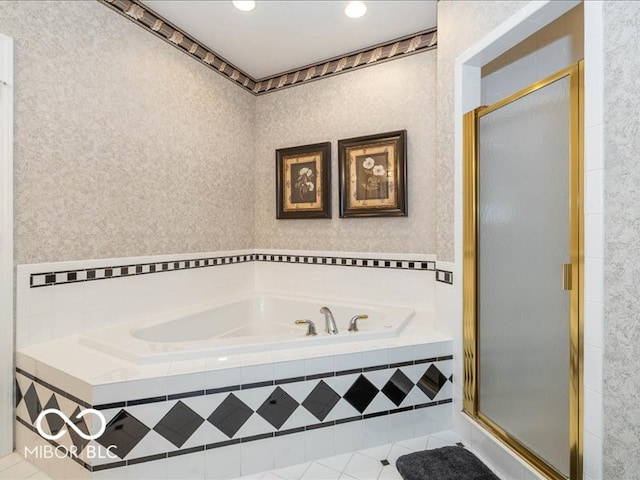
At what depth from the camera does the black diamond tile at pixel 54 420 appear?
59.4 inches

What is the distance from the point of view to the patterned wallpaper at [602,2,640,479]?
104cm

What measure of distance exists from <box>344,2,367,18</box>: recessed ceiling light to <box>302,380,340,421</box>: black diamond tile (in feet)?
7.42

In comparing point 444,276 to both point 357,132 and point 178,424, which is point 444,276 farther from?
point 178,424

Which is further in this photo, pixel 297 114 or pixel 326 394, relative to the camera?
pixel 297 114

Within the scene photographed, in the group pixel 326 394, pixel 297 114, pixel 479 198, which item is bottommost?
pixel 326 394

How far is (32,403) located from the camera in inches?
64.2

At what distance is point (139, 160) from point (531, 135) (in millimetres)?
2234

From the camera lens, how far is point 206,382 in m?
1.51

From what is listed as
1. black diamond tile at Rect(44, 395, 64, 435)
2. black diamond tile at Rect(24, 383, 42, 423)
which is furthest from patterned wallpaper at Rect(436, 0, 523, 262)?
black diamond tile at Rect(24, 383, 42, 423)

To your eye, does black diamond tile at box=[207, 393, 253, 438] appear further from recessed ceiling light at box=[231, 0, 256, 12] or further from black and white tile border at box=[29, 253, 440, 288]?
recessed ceiling light at box=[231, 0, 256, 12]

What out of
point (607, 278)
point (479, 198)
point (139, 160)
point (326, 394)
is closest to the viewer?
point (607, 278)

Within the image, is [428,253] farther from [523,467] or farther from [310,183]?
[523,467]

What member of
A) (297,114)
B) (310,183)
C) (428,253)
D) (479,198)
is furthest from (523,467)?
(297,114)

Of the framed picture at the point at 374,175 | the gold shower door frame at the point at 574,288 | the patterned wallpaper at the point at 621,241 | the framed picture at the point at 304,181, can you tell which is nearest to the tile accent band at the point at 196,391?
the gold shower door frame at the point at 574,288
